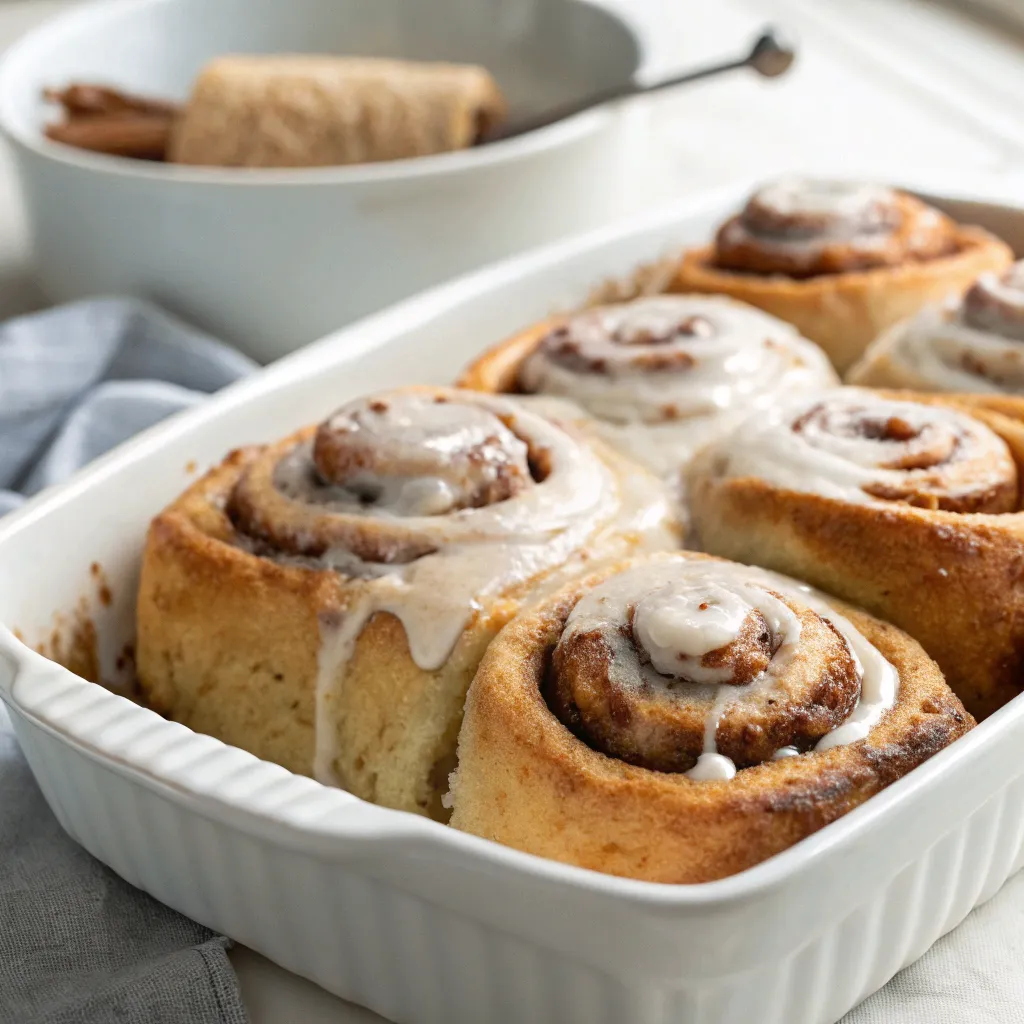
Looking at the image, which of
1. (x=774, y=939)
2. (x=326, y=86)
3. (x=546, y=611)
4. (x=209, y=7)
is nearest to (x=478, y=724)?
(x=546, y=611)

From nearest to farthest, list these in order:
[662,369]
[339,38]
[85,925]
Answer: [85,925] < [662,369] < [339,38]

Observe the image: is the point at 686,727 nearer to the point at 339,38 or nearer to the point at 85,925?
the point at 85,925

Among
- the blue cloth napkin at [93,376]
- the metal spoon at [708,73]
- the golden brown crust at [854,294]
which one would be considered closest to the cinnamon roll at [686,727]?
the golden brown crust at [854,294]

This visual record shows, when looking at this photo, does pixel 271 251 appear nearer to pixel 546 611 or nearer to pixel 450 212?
pixel 450 212

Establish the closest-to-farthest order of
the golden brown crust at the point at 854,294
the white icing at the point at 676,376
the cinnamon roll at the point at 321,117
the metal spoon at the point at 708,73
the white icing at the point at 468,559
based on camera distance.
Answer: the white icing at the point at 468,559, the white icing at the point at 676,376, the golden brown crust at the point at 854,294, the metal spoon at the point at 708,73, the cinnamon roll at the point at 321,117

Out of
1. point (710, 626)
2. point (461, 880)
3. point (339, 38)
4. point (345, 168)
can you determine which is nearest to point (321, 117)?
point (345, 168)

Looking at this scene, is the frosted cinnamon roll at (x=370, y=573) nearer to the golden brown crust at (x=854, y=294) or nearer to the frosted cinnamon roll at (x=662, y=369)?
the frosted cinnamon roll at (x=662, y=369)
